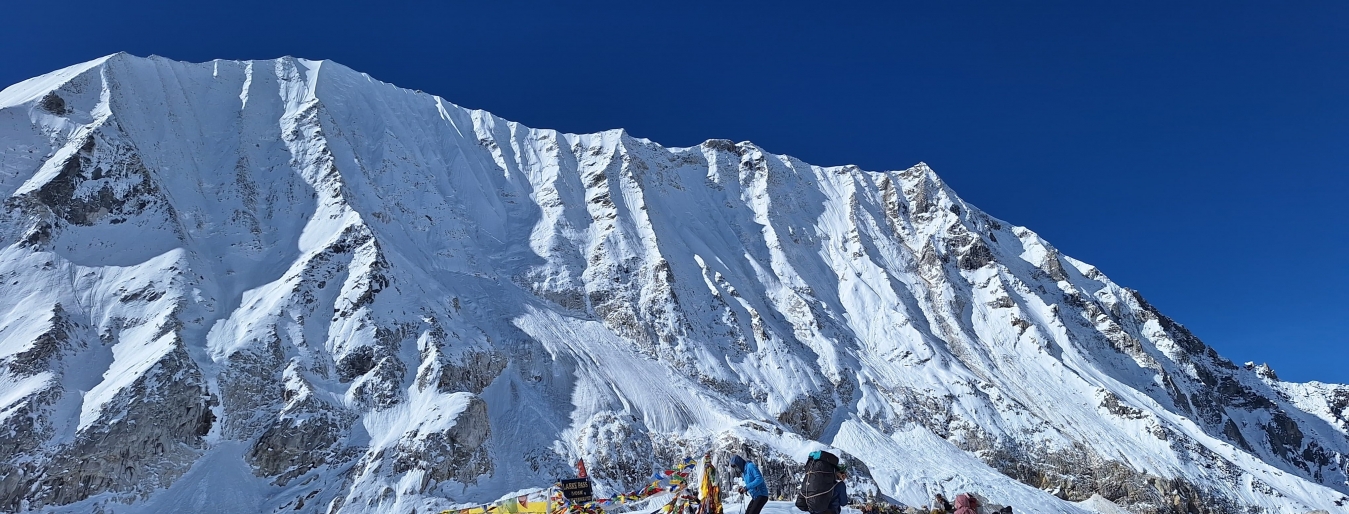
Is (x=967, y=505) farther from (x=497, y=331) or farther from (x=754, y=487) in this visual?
(x=497, y=331)

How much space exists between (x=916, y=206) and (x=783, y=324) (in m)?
39.8

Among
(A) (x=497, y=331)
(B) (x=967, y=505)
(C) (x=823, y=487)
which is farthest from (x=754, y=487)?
(A) (x=497, y=331)

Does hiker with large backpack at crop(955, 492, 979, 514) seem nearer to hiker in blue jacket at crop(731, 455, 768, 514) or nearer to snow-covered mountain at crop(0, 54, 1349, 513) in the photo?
hiker in blue jacket at crop(731, 455, 768, 514)

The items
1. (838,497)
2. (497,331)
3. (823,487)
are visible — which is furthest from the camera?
(497,331)

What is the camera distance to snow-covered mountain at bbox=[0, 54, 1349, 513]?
47688mm

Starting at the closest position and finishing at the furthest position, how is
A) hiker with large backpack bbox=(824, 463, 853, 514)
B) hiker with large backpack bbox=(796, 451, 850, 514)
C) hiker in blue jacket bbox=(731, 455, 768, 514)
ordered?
hiker with large backpack bbox=(796, 451, 850, 514) → hiker with large backpack bbox=(824, 463, 853, 514) → hiker in blue jacket bbox=(731, 455, 768, 514)

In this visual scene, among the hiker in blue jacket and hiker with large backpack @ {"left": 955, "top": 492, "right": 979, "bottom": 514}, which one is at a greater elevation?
hiker with large backpack @ {"left": 955, "top": 492, "right": 979, "bottom": 514}

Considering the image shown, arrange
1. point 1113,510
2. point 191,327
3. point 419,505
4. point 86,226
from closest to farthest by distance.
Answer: point 419,505 < point 1113,510 < point 191,327 < point 86,226

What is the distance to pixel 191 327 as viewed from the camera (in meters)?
53.5

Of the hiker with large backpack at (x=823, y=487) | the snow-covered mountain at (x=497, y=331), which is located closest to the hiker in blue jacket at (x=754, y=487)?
the hiker with large backpack at (x=823, y=487)

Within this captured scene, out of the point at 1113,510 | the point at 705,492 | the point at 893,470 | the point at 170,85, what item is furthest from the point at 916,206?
the point at 705,492

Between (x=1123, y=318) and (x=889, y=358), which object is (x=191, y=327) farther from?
(x=1123, y=318)

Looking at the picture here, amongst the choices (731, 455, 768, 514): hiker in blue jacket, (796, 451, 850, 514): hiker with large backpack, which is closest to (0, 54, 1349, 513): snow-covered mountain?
(731, 455, 768, 514): hiker in blue jacket

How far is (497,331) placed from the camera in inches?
2537
